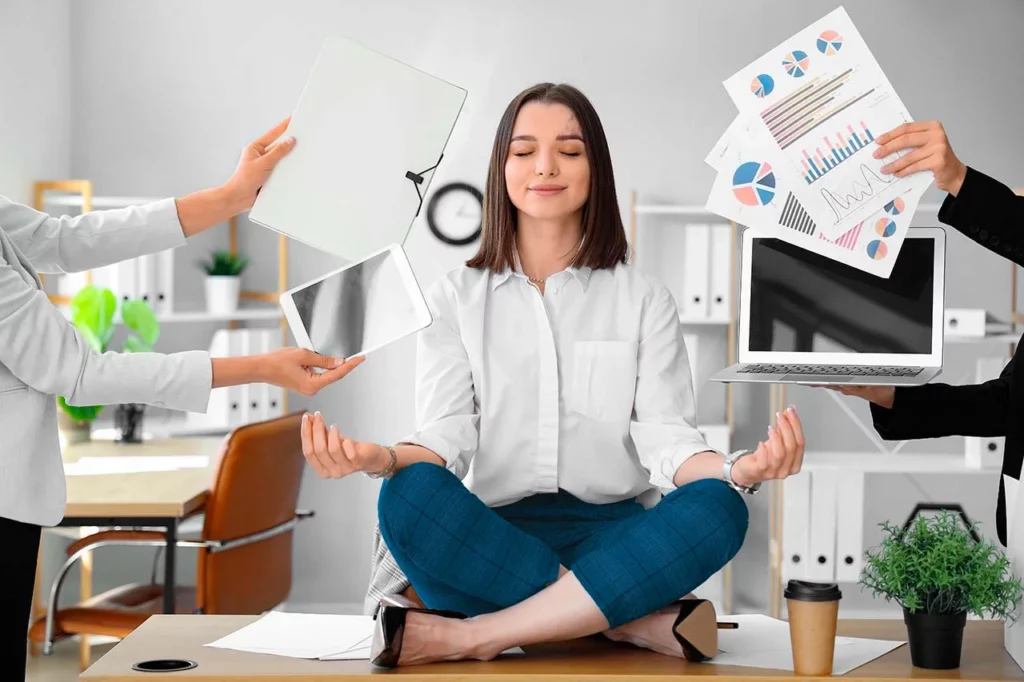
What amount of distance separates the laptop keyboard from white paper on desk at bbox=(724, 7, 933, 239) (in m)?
0.37

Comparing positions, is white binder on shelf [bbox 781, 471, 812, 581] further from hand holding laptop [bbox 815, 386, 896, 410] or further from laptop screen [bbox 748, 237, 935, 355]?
hand holding laptop [bbox 815, 386, 896, 410]

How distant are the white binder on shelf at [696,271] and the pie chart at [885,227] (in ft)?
6.38

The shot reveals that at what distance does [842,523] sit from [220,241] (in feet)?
7.89

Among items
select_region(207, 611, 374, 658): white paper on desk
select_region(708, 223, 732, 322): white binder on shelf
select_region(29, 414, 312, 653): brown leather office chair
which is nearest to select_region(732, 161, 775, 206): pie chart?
select_region(207, 611, 374, 658): white paper on desk

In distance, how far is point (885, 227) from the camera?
1843 mm

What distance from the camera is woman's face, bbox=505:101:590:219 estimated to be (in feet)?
6.63

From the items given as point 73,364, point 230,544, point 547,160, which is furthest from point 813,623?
point 230,544

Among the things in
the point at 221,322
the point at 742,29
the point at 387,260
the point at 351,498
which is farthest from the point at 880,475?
the point at 387,260

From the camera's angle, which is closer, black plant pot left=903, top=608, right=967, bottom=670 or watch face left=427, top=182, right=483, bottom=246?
black plant pot left=903, top=608, right=967, bottom=670

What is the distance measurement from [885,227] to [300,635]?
3.96ft

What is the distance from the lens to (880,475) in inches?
162

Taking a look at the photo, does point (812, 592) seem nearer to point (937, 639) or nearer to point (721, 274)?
point (937, 639)

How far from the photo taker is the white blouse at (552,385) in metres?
2.00

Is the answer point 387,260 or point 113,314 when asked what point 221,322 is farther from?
point 387,260
